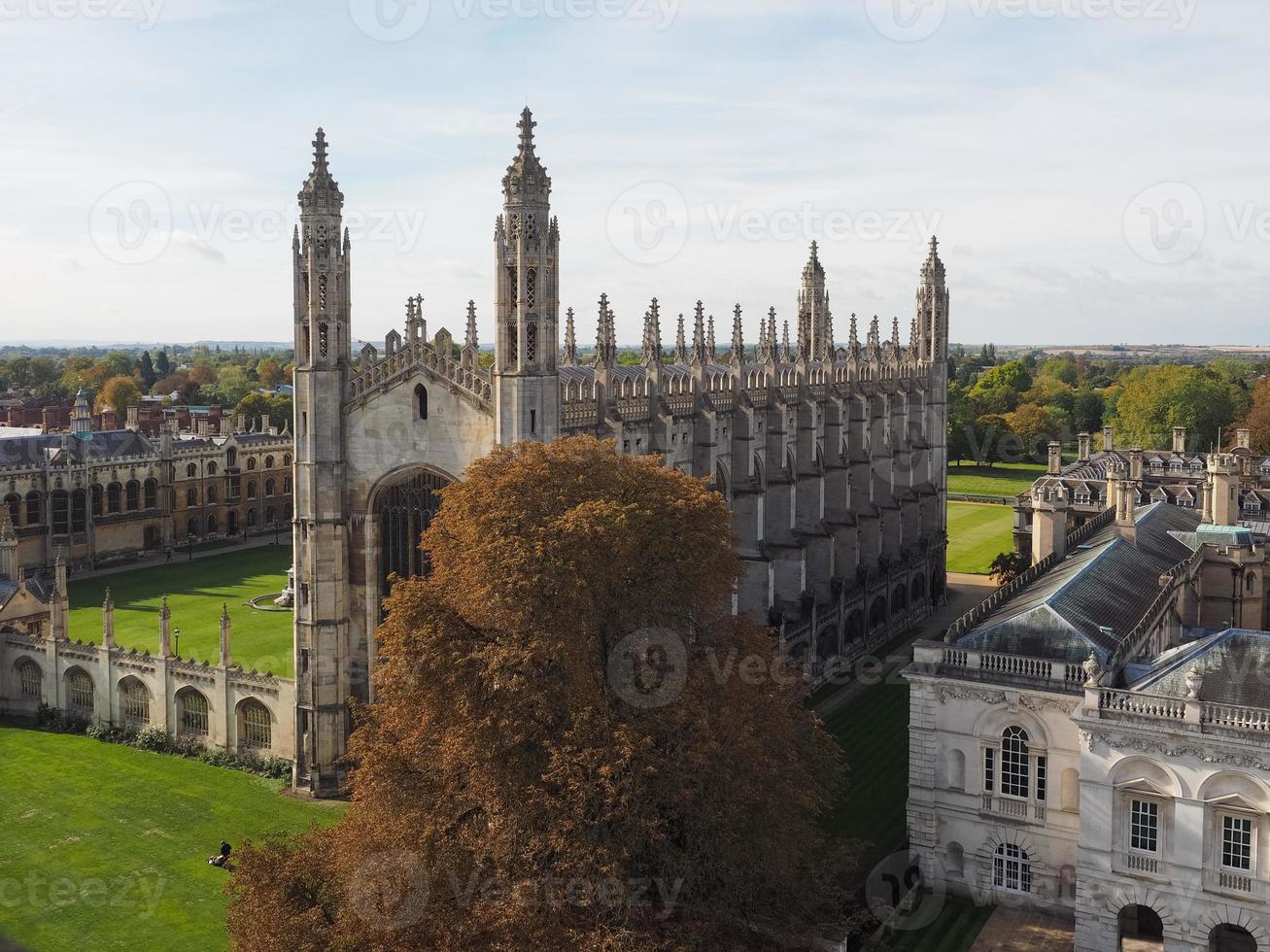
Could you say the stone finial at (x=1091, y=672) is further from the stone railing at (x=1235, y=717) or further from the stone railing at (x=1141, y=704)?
the stone railing at (x=1235, y=717)

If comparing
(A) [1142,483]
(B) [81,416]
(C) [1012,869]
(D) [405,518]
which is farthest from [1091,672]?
(B) [81,416]

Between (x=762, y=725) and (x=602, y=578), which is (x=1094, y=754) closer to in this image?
(x=762, y=725)

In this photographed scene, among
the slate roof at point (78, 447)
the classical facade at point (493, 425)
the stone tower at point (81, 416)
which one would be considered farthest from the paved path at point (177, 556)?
the classical facade at point (493, 425)

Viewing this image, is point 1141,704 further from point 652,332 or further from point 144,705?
point 144,705

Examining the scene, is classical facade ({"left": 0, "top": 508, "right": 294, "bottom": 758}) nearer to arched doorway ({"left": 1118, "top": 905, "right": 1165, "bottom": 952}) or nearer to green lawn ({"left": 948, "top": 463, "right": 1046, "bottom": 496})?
arched doorway ({"left": 1118, "top": 905, "right": 1165, "bottom": 952})

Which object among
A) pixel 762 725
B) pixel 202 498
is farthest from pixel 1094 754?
pixel 202 498
